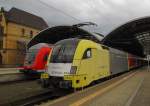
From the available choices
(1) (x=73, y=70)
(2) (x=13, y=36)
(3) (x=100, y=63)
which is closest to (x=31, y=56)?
(3) (x=100, y=63)

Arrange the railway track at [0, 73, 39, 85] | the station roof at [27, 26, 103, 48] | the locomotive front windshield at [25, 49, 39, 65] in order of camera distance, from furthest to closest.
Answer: the station roof at [27, 26, 103, 48] < the locomotive front windshield at [25, 49, 39, 65] < the railway track at [0, 73, 39, 85]

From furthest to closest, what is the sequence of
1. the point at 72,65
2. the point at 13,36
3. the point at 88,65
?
the point at 13,36
the point at 88,65
the point at 72,65

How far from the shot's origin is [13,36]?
6112 cm

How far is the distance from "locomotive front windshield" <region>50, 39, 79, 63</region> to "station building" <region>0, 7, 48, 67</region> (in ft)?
130

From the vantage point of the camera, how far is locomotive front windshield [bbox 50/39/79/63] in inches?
679

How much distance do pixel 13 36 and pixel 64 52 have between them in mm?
45009

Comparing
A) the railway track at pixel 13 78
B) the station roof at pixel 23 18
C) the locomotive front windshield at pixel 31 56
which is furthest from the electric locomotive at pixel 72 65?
the station roof at pixel 23 18

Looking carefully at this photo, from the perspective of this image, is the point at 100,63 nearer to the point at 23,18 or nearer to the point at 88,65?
the point at 88,65

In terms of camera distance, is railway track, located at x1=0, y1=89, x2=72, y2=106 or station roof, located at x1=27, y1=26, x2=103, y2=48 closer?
railway track, located at x1=0, y1=89, x2=72, y2=106

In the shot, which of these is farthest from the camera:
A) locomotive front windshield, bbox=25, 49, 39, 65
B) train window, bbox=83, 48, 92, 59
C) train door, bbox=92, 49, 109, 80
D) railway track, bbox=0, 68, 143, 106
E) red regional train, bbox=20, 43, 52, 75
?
locomotive front windshield, bbox=25, 49, 39, 65

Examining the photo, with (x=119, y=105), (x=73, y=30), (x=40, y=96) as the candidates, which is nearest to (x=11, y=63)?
(x=73, y=30)

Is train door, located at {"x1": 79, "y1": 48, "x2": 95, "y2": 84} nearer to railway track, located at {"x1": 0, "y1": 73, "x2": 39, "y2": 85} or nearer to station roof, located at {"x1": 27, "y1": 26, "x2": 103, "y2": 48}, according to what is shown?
railway track, located at {"x1": 0, "y1": 73, "x2": 39, "y2": 85}

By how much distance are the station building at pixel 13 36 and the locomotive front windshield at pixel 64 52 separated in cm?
3962

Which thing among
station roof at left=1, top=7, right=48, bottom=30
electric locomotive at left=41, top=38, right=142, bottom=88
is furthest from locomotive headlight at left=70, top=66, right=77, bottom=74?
Result: station roof at left=1, top=7, right=48, bottom=30
